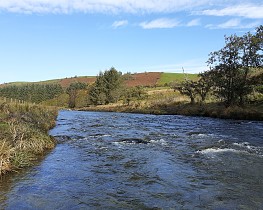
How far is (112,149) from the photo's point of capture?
52.8 ft

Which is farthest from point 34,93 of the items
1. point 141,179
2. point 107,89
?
point 141,179

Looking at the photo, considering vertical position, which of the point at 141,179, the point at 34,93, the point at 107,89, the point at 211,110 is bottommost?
the point at 211,110

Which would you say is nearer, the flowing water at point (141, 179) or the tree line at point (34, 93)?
the flowing water at point (141, 179)

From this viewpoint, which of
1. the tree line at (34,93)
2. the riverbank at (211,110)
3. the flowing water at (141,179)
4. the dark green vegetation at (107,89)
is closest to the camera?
the flowing water at (141,179)

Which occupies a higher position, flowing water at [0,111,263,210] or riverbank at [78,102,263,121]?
flowing water at [0,111,263,210]

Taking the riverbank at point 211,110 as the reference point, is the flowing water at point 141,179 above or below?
above

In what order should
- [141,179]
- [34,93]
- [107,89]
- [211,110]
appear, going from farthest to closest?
1. [34,93]
2. [107,89]
3. [211,110]
4. [141,179]

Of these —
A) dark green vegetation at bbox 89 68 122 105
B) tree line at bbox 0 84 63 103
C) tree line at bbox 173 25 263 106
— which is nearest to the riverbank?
tree line at bbox 173 25 263 106

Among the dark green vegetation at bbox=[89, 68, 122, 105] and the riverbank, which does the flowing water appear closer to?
the riverbank

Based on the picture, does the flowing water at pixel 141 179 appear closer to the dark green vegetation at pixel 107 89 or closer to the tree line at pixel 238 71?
the tree line at pixel 238 71

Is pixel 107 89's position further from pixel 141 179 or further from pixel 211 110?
pixel 141 179

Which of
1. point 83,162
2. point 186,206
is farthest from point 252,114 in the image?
point 186,206

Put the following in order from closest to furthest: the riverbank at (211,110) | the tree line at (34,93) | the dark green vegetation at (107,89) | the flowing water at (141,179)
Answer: the flowing water at (141,179) → the riverbank at (211,110) → the dark green vegetation at (107,89) → the tree line at (34,93)

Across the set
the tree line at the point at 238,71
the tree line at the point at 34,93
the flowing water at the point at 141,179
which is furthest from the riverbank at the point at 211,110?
the tree line at the point at 34,93
